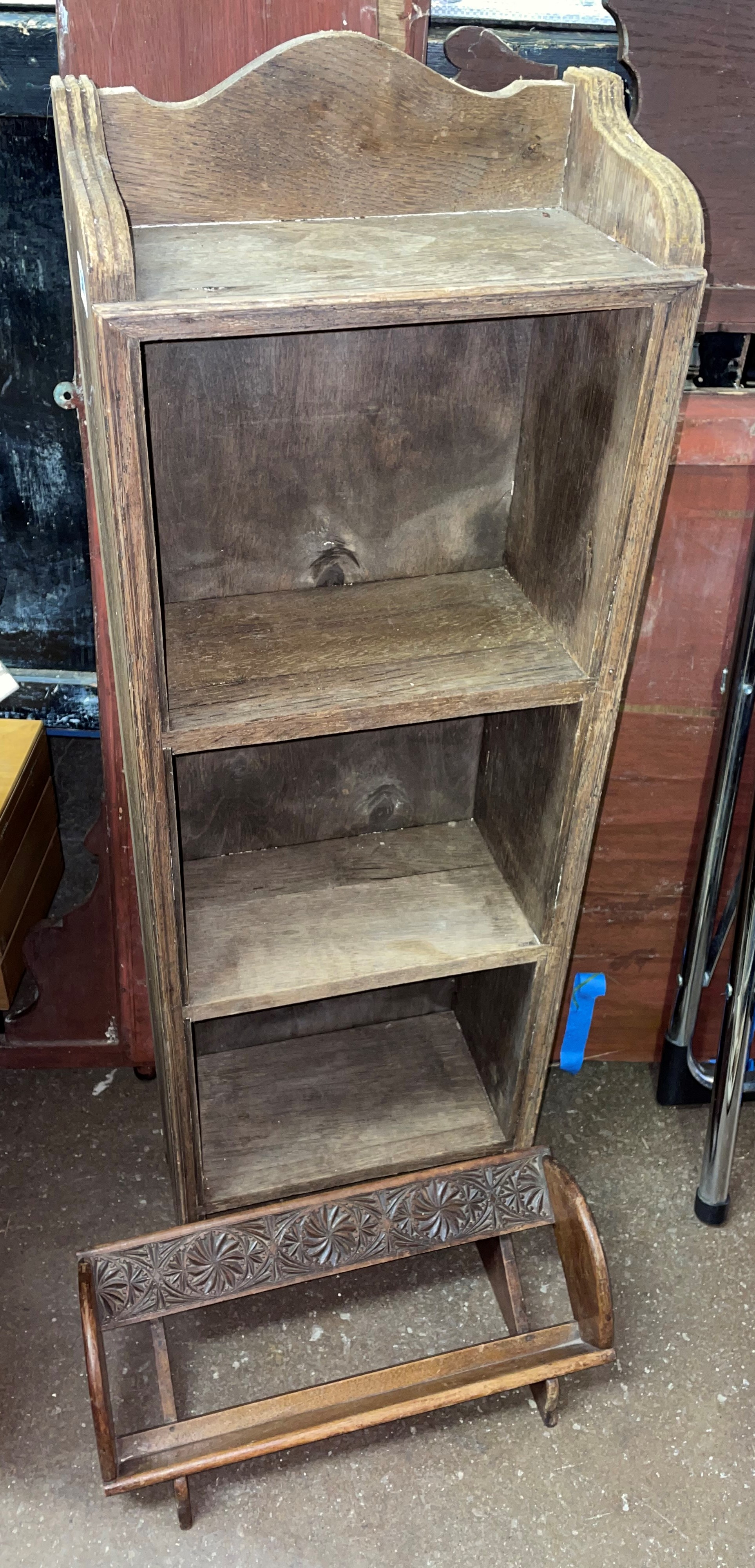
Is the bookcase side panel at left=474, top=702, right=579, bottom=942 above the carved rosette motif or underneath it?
above

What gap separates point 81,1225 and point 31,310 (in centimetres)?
195

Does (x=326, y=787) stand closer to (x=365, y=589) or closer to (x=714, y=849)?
(x=365, y=589)

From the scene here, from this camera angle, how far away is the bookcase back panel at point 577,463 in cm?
133

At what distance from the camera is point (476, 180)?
55.2 inches

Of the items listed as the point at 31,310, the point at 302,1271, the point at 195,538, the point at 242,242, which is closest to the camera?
the point at 242,242

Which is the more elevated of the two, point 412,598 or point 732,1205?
point 412,598

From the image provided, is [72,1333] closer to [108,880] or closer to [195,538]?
[108,880]

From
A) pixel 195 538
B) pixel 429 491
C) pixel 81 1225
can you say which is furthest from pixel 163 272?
pixel 81 1225

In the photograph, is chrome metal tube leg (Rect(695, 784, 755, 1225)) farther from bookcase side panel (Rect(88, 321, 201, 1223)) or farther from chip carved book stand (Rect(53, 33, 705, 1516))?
bookcase side panel (Rect(88, 321, 201, 1223))

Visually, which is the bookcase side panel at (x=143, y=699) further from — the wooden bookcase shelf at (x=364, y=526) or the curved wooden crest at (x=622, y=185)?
the curved wooden crest at (x=622, y=185)

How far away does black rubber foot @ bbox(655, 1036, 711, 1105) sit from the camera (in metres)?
2.31

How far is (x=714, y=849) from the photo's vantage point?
206cm

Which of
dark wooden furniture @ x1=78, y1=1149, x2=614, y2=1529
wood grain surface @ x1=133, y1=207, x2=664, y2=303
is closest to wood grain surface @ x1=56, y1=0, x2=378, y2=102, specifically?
wood grain surface @ x1=133, y1=207, x2=664, y2=303

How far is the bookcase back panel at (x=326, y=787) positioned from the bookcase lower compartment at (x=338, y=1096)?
0.34 metres
